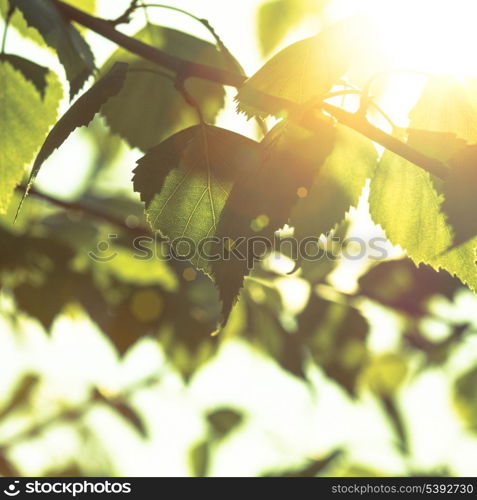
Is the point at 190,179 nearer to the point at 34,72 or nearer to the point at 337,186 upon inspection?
the point at 337,186

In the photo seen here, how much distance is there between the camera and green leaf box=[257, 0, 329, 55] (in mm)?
2414

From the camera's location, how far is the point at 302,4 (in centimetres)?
250

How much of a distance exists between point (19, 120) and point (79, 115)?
45cm

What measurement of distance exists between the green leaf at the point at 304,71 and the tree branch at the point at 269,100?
0.05 feet

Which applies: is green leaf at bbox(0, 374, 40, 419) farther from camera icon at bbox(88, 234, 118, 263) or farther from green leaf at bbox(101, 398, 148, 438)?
camera icon at bbox(88, 234, 118, 263)

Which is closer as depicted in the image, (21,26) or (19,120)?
(19,120)

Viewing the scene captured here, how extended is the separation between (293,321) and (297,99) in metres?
2.04

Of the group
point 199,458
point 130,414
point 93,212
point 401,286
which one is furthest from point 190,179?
point 199,458

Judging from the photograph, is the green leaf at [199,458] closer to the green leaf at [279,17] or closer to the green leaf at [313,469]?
the green leaf at [313,469]

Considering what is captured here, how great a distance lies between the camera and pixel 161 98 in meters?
1.57

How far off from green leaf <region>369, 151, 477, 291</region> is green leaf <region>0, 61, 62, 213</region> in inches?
28.8

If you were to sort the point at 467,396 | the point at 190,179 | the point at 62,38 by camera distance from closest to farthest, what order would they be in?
the point at 190,179 < the point at 62,38 < the point at 467,396

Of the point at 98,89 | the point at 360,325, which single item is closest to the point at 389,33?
the point at 98,89

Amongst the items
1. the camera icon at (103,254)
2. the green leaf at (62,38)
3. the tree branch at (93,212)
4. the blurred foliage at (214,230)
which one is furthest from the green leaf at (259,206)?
the camera icon at (103,254)
